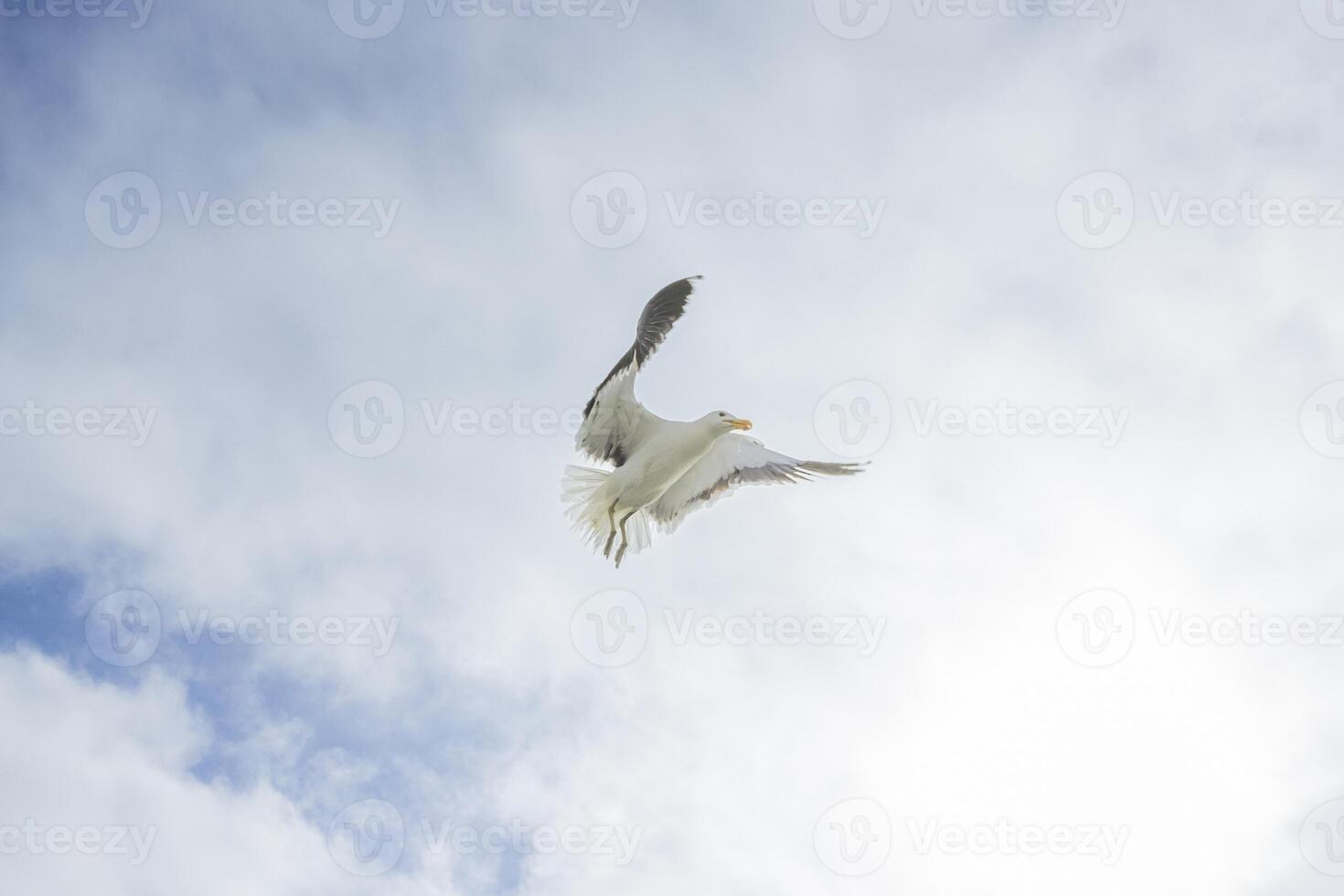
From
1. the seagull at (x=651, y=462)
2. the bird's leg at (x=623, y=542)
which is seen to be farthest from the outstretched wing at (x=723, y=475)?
the bird's leg at (x=623, y=542)

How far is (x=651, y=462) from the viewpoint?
14734mm

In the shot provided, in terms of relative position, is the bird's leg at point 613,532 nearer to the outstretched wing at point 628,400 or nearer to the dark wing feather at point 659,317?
the outstretched wing at point 628,400

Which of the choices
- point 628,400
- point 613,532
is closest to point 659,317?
point 628,400

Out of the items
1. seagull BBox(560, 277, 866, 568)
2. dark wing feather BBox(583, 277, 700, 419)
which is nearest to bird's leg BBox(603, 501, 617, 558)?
seagull BBox(560, 277, 866, 568)

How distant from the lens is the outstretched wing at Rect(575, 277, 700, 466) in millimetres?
13938

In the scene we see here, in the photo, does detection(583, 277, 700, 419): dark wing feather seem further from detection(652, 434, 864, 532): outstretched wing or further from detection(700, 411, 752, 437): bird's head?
detection(652, 434, 864, 532): outstretched wing

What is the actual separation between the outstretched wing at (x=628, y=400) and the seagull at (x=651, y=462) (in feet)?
0.04

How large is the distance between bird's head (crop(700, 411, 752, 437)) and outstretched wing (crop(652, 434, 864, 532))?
136cm

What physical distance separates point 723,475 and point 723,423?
182cm

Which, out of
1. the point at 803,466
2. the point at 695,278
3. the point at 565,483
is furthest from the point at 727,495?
the point at 695,278

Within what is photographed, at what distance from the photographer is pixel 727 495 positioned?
16.4m

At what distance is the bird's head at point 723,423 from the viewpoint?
14758 mm

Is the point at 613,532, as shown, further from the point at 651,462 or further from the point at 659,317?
the point at 659,317

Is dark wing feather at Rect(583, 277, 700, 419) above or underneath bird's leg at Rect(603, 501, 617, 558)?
above
